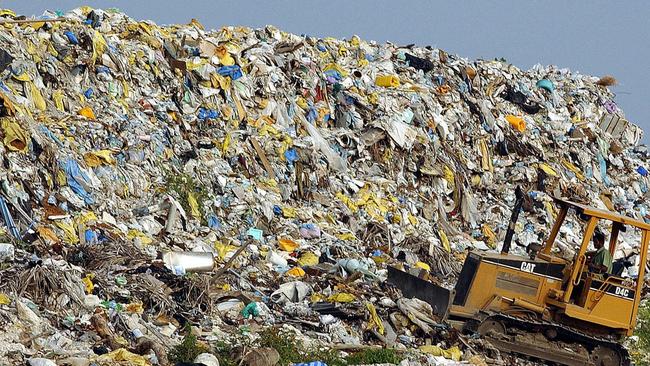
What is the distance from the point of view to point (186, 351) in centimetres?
830

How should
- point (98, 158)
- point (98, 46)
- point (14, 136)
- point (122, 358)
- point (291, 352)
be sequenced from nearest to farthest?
1. point (122, 358)
2. point (291, 352)
3. point (14, 136)
4. point (98, 158)
5. point (98, 46)

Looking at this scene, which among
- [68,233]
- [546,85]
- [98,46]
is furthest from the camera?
[546,85]

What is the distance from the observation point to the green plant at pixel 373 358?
895 cm

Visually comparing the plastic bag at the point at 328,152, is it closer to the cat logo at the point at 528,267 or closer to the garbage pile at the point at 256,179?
the garbage pile at the point at 256,179

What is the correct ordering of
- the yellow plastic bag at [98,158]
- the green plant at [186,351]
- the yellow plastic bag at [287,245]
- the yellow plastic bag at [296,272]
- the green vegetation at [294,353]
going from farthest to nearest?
the yellow plastic bag at [287,245] < the yellow plastic bag at [98,158] < the yellow plastic bag at [296,272] < the green vegetation at [294,353] < the green plant at [186,351]

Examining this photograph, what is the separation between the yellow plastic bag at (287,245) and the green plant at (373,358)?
186 inches

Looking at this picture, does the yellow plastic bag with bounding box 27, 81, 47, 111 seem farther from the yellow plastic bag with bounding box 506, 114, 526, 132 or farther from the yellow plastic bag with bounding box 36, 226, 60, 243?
the yellow plastic bag with bounding box 506, 114, 526, 132

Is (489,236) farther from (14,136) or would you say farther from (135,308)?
(135,308)

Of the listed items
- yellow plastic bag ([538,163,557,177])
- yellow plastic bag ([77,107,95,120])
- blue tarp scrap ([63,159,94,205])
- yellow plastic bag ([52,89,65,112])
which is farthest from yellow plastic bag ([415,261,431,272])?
yellow plastic bag ([538,163,557,177])

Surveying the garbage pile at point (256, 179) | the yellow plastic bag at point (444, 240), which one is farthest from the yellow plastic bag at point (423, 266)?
the yellow plastic bag at point (444, 240)

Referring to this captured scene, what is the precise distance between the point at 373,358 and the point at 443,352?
4.66 feet

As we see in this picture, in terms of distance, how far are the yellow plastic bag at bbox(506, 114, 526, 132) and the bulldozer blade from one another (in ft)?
33.2

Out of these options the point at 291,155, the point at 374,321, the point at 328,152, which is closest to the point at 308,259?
the point at 374,321

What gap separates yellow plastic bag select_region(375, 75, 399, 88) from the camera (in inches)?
814
